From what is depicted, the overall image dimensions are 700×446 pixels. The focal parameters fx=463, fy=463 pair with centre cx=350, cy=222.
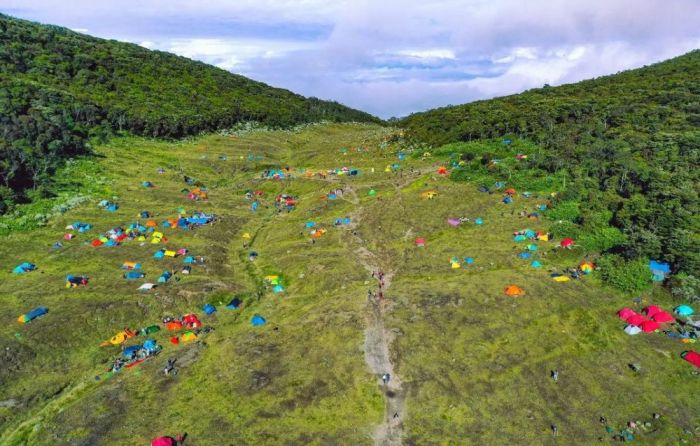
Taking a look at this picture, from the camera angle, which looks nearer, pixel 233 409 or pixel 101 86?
pixel 233 409

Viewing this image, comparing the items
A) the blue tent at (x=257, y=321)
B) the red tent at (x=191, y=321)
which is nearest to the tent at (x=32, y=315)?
the red tent at (x=191, y=321)

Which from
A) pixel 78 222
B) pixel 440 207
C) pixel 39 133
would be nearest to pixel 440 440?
pixel 440 207

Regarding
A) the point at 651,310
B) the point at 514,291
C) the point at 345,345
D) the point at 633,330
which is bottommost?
the point at 345,345

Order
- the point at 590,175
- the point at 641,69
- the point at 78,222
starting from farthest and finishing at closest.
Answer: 1. the point at 641,69
2. the point at 590,175
3. the point at 78,222

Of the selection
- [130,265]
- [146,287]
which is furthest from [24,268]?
[146,287]

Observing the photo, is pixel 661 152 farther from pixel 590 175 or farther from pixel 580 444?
pixel 580 444

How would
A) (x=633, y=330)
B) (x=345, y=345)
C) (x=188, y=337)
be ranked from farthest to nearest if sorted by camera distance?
(x=188, y=337) < (x=633, y=330) < (x=345, y=345)

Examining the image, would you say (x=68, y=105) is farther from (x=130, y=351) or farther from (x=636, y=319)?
(x=636, y=319)

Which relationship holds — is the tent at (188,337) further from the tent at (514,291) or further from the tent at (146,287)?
the tent at (514,291)
